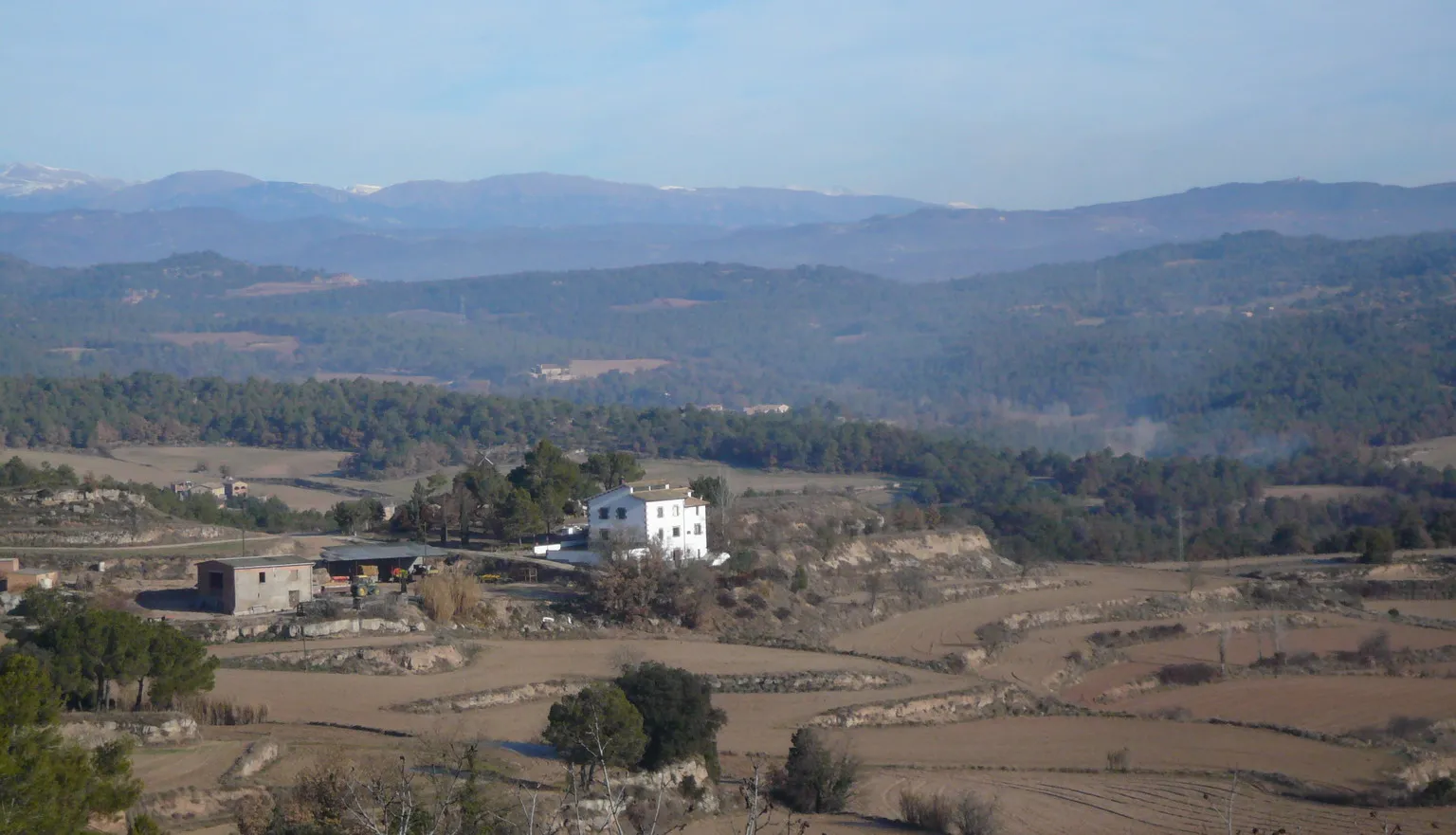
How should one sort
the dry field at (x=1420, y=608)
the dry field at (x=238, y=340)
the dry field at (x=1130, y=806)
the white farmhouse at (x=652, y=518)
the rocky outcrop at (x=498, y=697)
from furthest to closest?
the dry field at (x=238, y=340), the dry field at (x=1420, y=608), the white farmhouse at (x=652, y=518), the rocky outcrop at (x=498, y=697), the dry field at (x=1130, y=806)

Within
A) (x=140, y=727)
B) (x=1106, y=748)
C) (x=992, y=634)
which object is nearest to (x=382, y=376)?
(x=992, y=634)

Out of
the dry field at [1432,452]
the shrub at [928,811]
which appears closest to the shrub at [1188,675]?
the shrub at [928,811]

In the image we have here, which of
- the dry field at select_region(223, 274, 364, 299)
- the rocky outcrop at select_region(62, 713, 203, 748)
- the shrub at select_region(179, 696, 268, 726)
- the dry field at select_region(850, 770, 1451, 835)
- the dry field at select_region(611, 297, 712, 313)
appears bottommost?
the dry field at select_region(850, 770, 1451, 835)

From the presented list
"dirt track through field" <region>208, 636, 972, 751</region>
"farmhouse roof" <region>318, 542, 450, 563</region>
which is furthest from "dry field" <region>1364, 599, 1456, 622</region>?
"farmhouse roof" <region>318, 542, 450, 563</region>

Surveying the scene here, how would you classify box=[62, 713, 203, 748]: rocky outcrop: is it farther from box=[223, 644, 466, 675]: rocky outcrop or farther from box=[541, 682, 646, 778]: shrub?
box=[223, 644, 466, 675]: rocky outcrop

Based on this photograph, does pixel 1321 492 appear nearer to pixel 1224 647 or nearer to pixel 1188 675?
pixel 1224 647

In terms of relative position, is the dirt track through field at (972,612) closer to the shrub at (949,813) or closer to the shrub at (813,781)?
the shrub at (813,781)
